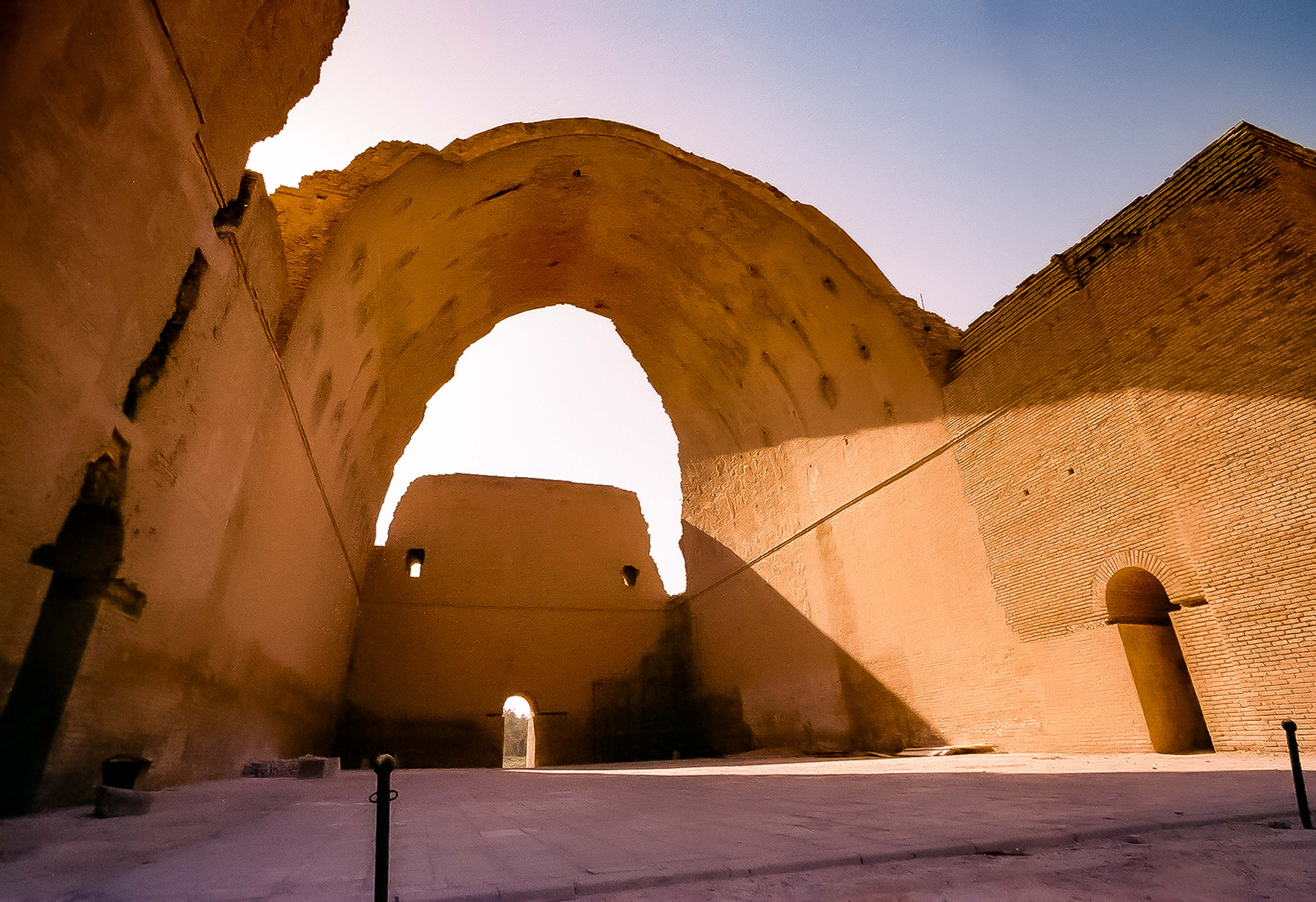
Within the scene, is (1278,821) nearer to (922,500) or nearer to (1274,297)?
(1274,297)

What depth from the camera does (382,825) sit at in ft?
6.24

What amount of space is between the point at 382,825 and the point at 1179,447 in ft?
25.0

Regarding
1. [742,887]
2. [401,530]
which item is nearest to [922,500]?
[742,887]

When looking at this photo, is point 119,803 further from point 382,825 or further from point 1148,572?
point 1148,572

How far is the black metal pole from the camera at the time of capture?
2574 millimetres

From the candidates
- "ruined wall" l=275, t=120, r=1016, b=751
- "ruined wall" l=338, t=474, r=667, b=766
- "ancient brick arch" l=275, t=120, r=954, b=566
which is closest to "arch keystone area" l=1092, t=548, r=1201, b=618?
"ruined wall" l=275, t=120, r=1016, b=751

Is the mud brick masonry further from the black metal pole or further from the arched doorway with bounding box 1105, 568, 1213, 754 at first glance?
the black metal pole

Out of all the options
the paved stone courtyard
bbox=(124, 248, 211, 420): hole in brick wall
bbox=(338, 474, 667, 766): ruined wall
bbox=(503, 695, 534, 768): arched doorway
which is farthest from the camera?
bbox=(503, 695, 534, 768): arched doorway

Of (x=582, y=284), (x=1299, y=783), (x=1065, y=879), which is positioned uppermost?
(x=582, y=284)

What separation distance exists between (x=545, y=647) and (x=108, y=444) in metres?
→ 12.8

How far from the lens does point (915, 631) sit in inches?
385

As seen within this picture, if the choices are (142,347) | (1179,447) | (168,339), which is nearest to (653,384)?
Answer: (1179,447)

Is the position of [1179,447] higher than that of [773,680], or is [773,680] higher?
[1179,447]

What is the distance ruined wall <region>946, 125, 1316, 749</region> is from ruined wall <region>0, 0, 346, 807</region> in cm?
817
